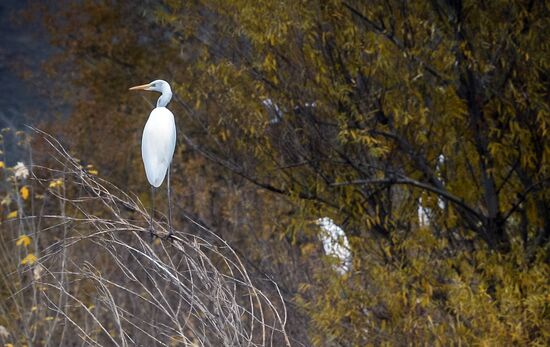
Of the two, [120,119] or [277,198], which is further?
[120,119]

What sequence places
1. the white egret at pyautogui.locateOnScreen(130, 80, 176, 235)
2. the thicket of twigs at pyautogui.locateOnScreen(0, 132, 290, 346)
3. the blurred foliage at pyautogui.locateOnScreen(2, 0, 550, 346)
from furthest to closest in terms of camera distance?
the blurred foliage at pyautogui.locateOnScreen(2, 0, 550, 346), the white egret at pyautogui.locateOnScreen(130, 80, 176, 235), the thicket of twigs at pyautogui.locateOnScreen(0, 132, 290, 346)

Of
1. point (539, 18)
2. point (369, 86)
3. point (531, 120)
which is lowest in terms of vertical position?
point (369, 86)

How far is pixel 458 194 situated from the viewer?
6332 millimetres

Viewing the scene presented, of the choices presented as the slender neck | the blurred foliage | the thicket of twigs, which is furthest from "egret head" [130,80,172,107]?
the blurred foliage

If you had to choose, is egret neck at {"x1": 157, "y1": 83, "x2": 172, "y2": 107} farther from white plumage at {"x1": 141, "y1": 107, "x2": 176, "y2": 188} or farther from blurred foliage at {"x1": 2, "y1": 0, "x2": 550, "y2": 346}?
blurred foliage at {"x1": 2, "y1": 0, "x2": 550, "y2": 346}

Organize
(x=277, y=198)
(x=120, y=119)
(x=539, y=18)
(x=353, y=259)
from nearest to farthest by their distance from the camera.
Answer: (x=539, y=18) < (x=353, y=259) < (x=277, y=198) < (x=120, y=119)

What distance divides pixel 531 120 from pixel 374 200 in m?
1.05

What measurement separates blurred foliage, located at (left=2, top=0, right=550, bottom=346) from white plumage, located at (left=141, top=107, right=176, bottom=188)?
5.72 feet

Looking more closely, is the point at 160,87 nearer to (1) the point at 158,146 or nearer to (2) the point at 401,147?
(1) the point at 158,146

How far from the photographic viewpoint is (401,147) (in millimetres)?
6141

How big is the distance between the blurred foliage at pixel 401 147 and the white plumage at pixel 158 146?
1.74 m

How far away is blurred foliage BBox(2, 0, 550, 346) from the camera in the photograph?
568 cm

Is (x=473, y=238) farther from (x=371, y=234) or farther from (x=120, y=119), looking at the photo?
(x=120, y=119)

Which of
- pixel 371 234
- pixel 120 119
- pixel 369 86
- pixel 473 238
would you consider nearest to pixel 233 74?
pixel 369 86
